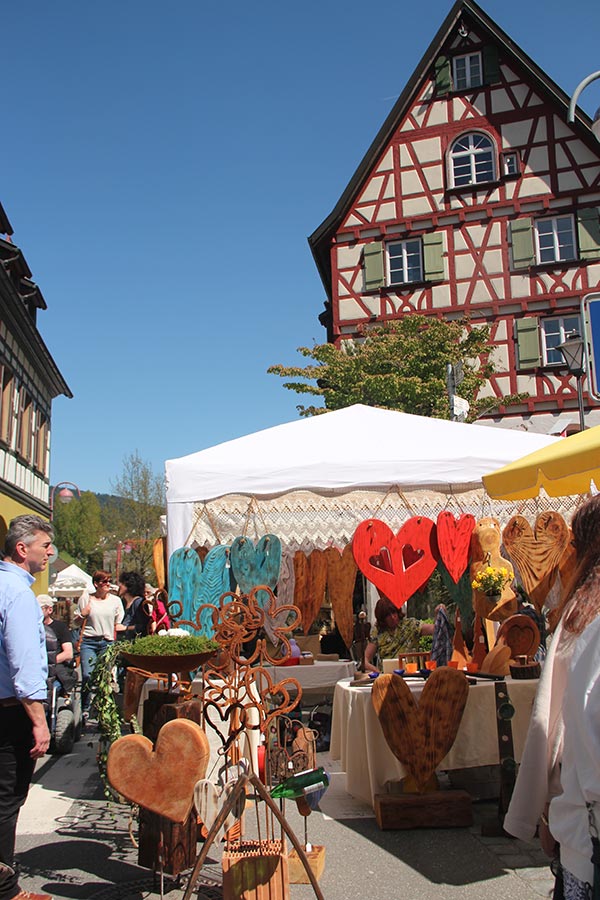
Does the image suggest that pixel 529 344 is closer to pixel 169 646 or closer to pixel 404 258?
pixel 404 258

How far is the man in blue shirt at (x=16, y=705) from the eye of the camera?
3162 mm

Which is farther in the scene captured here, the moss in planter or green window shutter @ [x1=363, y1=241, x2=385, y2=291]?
green window shutter @ [x1=363, y1=241, x2=385, y2=291]

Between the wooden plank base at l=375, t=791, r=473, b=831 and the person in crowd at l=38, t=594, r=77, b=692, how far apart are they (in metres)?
3.57

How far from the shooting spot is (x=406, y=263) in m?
19.5

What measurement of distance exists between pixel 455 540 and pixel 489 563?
0.29 meters

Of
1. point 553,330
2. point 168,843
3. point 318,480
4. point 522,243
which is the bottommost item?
point 168,843

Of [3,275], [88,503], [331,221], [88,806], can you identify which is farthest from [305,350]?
[88,503]

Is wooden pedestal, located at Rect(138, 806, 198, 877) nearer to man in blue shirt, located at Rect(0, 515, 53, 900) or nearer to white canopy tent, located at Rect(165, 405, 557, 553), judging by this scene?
man in blue shirt, located at Rect(0, 515, 53, 900)

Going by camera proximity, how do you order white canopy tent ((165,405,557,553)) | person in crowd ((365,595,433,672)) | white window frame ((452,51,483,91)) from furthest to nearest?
white window frame ((452,51,483,91)) < person in crowd ((365,595,433,672)) < white canopy tent ((165,405,557,553))

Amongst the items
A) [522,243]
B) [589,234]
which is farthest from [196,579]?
[589,234]

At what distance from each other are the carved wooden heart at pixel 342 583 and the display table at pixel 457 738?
2.07 meters

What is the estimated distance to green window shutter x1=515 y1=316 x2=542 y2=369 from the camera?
18281 millimetres

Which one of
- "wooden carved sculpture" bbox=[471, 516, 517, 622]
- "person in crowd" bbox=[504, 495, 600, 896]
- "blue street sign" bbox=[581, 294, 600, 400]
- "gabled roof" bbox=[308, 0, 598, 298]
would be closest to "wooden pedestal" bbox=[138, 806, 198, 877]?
"person in crowd" bbox=[504, 495, 600, 896]

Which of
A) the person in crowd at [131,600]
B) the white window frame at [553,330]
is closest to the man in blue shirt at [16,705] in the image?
the person in crowd at [131,600]
